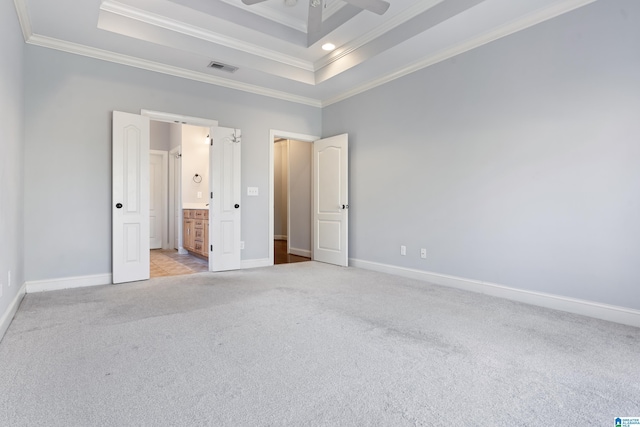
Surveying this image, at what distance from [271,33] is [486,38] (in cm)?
246

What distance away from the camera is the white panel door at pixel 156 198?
7.42 metres

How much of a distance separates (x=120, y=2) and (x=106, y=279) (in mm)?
3044

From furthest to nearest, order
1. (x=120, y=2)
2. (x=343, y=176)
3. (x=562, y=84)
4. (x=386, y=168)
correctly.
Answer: (x=343, y=176)
(x=386, y=168)
(x=120, y=2)
(x=562, y=84)

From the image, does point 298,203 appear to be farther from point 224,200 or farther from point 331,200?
point 224,200

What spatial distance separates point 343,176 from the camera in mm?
5312

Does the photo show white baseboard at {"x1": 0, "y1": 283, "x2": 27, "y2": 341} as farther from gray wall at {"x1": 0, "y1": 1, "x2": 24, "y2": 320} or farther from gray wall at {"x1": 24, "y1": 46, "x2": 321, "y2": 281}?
gray wall at {"x1": 24, "y1": 46, "x2": 321, "y2": 281}

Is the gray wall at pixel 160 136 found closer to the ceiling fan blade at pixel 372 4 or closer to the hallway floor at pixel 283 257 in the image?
the hallway floor at pixel 283 257

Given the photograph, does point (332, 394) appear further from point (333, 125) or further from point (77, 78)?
point (333, 125)

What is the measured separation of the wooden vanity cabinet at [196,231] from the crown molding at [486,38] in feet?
11.2

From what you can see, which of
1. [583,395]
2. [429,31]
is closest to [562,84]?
[429,31]

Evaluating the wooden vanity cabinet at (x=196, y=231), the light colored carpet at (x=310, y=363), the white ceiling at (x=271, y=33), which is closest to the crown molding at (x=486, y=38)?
the white ceiling at (x=271, y=33)

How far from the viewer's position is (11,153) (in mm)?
2801

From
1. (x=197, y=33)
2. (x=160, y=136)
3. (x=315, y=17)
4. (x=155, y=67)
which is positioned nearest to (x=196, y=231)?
(x=160, y=136)

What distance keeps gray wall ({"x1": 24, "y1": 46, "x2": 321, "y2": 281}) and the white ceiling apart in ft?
0.70
